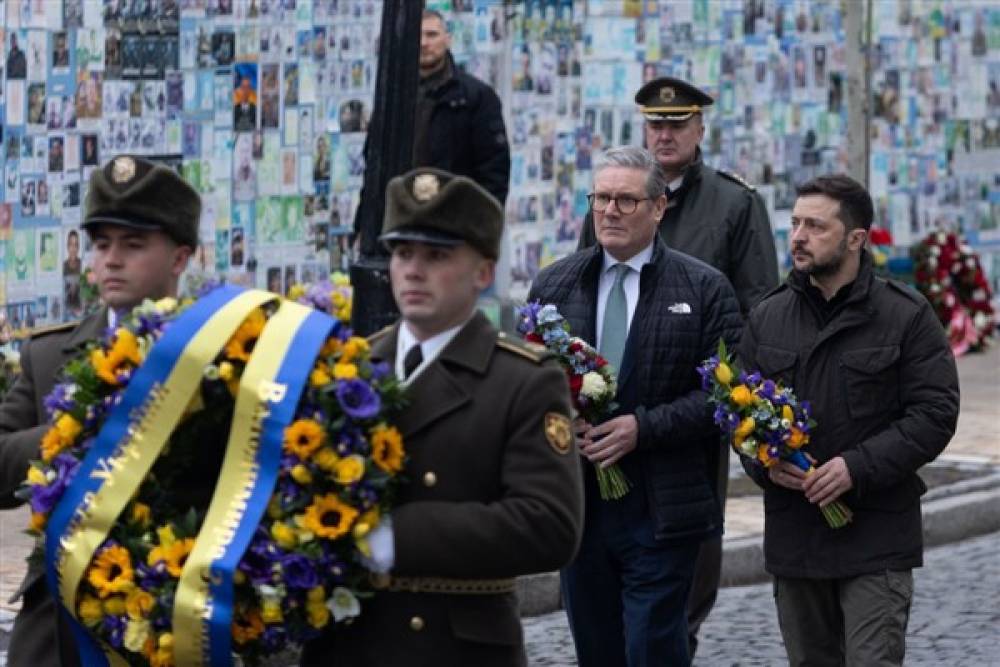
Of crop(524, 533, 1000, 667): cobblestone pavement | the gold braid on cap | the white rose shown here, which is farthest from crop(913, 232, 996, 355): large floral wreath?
the white rose

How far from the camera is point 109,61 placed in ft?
39.4

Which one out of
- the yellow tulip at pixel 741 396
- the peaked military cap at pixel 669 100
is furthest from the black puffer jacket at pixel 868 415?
→ the peaked military cap at pixel 669 100

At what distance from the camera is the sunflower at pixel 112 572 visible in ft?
16.1

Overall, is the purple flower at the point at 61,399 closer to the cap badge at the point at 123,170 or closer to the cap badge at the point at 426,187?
the cap badge at the point at 123,170

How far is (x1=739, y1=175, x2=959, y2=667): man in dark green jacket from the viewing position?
7.34 m

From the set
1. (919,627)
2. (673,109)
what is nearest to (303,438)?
(673,109)

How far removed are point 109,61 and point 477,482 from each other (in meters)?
7.36

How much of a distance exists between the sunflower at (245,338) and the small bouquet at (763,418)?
2546 mm

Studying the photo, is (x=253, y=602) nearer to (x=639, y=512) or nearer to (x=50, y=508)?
(x=50, y=508)

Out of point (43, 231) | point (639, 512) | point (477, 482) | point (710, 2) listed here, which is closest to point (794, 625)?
point (639, 512)

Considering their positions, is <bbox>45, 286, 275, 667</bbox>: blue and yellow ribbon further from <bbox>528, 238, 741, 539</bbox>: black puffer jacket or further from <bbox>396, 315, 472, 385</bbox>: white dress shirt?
<bbox>528, 238, 741, 539</bbox>: black puffer jacket

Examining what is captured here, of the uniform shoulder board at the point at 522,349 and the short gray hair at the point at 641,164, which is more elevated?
the short gray hair at the point at 641,164

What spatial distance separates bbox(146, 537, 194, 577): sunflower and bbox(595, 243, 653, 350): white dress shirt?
2.98 m

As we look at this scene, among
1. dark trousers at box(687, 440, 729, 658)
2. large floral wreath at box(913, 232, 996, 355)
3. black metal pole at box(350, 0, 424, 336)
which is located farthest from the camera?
large floral wreath at box(913, 232, 996, 355)
